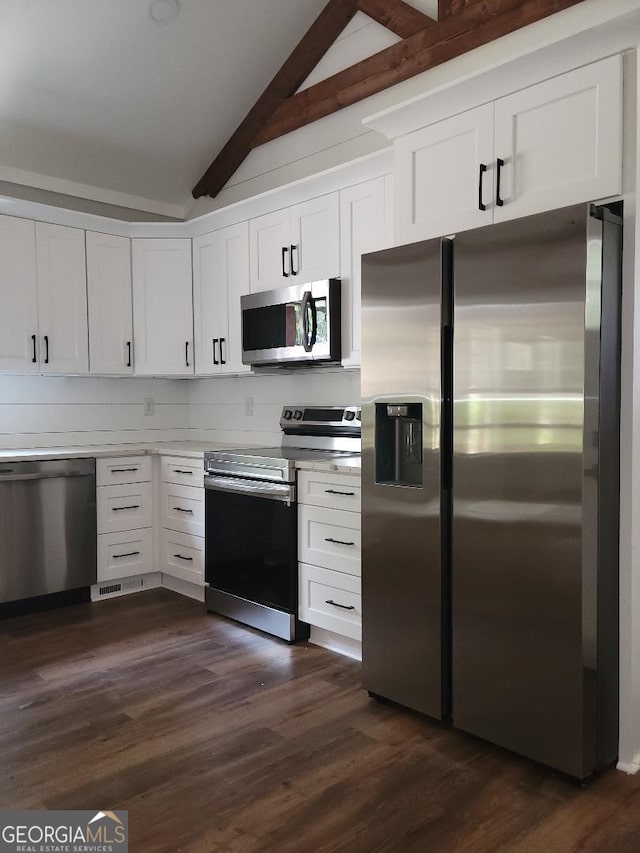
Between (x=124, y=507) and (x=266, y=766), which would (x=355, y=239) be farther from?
(x=266, y=766)

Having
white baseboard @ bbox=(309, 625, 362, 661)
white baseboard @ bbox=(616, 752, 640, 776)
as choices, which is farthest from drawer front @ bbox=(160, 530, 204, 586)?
white baseboard @ bbox=(616, 752, 640, 776)

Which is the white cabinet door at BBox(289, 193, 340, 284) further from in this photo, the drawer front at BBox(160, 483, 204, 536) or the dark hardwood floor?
the dark hardwood floor

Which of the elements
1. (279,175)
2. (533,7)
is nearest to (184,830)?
(533,7)

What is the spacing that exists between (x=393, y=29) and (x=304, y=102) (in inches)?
28.4

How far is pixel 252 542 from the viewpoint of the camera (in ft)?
11.6

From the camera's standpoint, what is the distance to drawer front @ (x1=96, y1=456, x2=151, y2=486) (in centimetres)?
411

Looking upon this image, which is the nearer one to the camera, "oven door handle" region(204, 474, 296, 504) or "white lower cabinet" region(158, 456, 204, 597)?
"oven door handle" region(204, 474, 296, 504)

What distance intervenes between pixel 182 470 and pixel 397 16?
2.73 metres

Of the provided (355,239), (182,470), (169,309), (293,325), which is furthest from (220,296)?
(355,239)

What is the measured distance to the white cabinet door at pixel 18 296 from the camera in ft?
13.0

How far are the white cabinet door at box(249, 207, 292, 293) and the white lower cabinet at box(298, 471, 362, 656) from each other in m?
1.23

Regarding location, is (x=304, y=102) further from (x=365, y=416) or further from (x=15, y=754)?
(x=15, y=754)

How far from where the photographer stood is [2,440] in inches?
168

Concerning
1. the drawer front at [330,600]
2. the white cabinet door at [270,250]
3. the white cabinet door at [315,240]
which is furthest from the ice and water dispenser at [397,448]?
the white cabinet door at [270,250]
